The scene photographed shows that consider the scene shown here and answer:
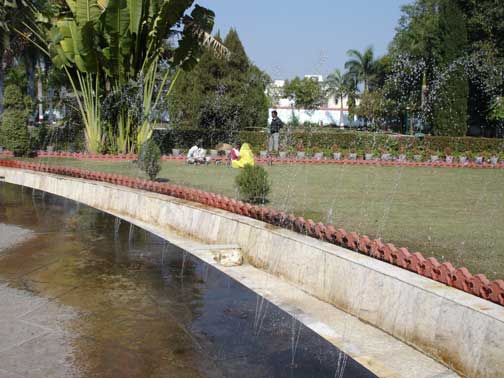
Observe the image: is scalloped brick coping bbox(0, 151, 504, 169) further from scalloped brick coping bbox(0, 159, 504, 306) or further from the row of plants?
scalloped brick coping bbox(0, 159, 504, 306)

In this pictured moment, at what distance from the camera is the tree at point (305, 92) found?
68.8 meters

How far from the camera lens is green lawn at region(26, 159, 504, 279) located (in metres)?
6.53

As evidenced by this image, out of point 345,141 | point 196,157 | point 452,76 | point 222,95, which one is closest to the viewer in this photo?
point 196,157

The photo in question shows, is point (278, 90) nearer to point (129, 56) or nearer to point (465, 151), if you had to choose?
point (465, 151)

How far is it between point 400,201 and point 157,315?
723cm

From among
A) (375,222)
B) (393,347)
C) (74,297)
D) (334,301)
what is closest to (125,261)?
(74,297)

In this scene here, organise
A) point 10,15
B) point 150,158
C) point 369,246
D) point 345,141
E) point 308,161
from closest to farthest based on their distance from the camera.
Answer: point 369,246 < point 150,158 < point 308,161 < point 10,15 < point 345,141

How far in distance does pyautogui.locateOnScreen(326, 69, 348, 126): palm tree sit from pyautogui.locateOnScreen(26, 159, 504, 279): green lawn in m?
49.9

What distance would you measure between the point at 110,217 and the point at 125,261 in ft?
8.57

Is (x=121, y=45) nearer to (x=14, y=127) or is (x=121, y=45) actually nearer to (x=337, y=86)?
(x=14, y=127)

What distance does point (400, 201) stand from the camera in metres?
10.4

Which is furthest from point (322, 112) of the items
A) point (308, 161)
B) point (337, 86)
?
point (308, 161)

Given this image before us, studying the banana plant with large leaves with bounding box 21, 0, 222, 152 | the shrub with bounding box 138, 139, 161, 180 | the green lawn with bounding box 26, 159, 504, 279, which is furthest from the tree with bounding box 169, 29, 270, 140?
the shrub with bounding box 138, 139, 161, 180

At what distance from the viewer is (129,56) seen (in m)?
19.5
